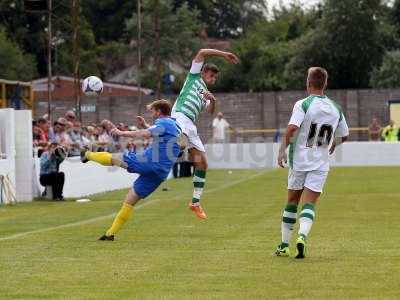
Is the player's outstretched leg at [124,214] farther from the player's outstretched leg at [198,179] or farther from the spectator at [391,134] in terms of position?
the spectator at [391,134]

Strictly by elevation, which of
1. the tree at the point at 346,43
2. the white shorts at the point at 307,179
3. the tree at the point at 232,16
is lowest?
the white shorts at the point at 307,179

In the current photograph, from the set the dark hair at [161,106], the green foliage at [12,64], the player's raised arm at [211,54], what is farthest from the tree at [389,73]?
the dark hair at [161,106]

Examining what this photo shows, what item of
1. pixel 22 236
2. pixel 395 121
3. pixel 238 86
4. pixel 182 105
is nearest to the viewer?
pixel 22 236

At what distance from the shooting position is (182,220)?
18.9 m

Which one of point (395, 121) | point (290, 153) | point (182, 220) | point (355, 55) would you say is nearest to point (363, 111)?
point (395, 121)

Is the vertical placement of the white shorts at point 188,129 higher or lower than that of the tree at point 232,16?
lower

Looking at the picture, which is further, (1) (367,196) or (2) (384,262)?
(1) (367,196)

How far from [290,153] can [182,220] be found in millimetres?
6245

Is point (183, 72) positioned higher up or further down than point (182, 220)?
higher up

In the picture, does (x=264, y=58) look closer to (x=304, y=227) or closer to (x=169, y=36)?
(x=169, y=36)

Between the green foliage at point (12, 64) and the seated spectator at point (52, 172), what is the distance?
137 ft

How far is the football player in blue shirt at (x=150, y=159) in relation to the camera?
595 inches

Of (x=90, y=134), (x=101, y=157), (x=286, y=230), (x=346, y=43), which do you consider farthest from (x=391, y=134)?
(x=286, y=230)

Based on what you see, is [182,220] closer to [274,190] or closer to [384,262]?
[384,262]
